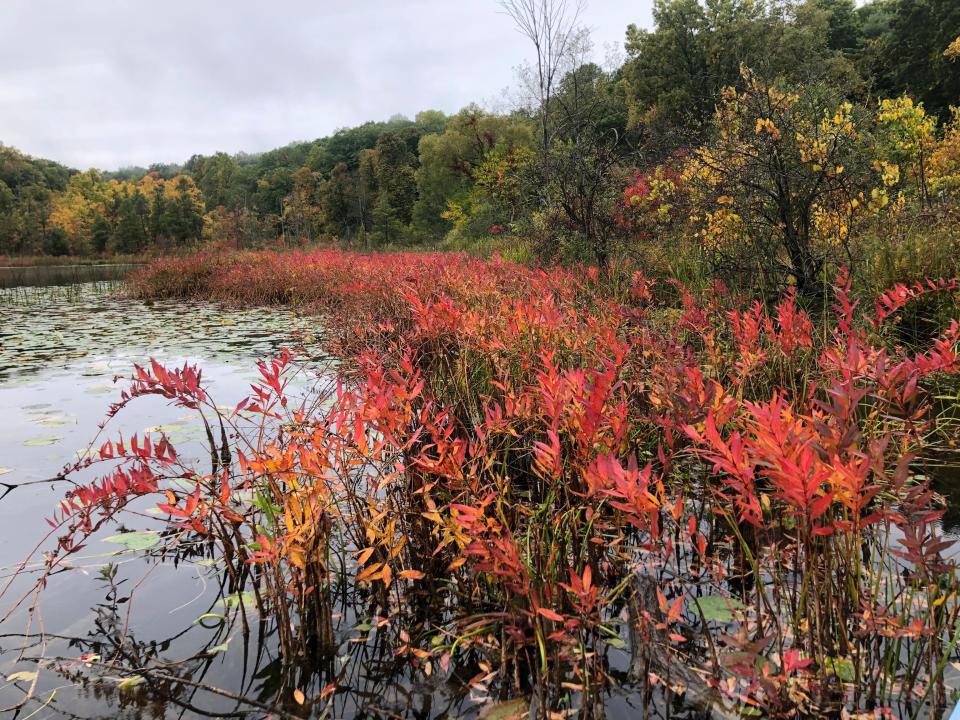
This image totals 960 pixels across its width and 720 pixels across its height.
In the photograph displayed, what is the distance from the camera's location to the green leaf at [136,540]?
254 cm

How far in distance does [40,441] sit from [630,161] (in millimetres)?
11662

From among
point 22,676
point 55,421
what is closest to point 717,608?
point 22,676

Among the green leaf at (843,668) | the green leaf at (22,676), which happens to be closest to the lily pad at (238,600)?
the green leaf at (22,676)

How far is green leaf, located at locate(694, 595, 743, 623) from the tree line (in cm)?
389

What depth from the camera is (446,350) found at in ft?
12.8

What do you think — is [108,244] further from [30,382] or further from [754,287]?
[754,287]

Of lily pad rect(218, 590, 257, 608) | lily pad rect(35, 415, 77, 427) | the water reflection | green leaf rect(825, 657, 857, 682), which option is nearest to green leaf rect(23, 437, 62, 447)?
lily pad rect(35, 415, 77, 427)

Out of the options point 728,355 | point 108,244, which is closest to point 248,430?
point 728,355

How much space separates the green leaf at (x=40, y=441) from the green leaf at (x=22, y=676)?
2.64 metres

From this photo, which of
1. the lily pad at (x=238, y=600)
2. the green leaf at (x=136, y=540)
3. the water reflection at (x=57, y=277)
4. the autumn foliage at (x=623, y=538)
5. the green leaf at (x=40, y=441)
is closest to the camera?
the autumn foliage at (x=623, y=538)

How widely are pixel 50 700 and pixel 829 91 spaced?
6445mm

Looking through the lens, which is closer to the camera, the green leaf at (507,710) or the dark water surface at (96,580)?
the green leaf at (507,710)

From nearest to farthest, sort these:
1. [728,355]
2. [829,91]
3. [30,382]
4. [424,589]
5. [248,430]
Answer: [424,589] < [728,355] < [248,430] < [829,91] < [30,382]

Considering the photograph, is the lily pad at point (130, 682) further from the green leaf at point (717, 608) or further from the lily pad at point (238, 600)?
the green leaf at point (717, 608)
